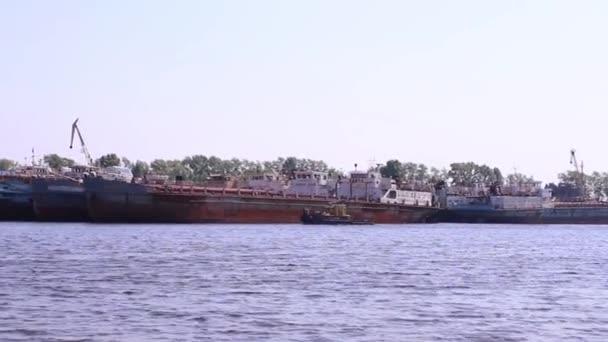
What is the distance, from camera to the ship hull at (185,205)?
307ft

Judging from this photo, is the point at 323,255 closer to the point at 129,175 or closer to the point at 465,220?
the point at 129,175

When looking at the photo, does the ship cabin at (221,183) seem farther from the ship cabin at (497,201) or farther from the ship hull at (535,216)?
the ship cabin at (497,201)

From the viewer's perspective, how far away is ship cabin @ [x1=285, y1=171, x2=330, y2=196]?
131125mm

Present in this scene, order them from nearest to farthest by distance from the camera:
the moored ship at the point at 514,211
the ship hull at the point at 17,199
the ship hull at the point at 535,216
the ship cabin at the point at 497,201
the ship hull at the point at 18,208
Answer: the ship hull at the point at 17,199
the ship hull at the point at 18,208
the ship hull at the point at 535,216
the moored ship at the point at 514,211
the ship cabin at the point at 497,201

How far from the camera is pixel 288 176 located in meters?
146

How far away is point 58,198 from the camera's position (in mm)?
101375

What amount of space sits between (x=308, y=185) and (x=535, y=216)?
97.5 ft

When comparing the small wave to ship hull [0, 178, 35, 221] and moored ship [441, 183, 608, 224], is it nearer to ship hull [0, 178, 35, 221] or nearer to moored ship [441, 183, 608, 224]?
ship hull [0, 178, 35, 221]

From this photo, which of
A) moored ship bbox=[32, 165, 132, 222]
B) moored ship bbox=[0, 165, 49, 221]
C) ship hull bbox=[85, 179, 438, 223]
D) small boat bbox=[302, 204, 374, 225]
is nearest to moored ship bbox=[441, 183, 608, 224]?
small boat bbox=[302, 204, 374, 225]

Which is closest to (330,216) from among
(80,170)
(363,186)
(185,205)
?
(185,205)

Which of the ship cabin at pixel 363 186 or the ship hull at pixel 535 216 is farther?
the ship hull at pixel 535 216

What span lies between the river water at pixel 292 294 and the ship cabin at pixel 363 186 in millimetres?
69694

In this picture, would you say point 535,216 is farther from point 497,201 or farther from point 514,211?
point 497,201

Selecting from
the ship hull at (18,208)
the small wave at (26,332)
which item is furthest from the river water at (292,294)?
the ship hull at (18,208)
